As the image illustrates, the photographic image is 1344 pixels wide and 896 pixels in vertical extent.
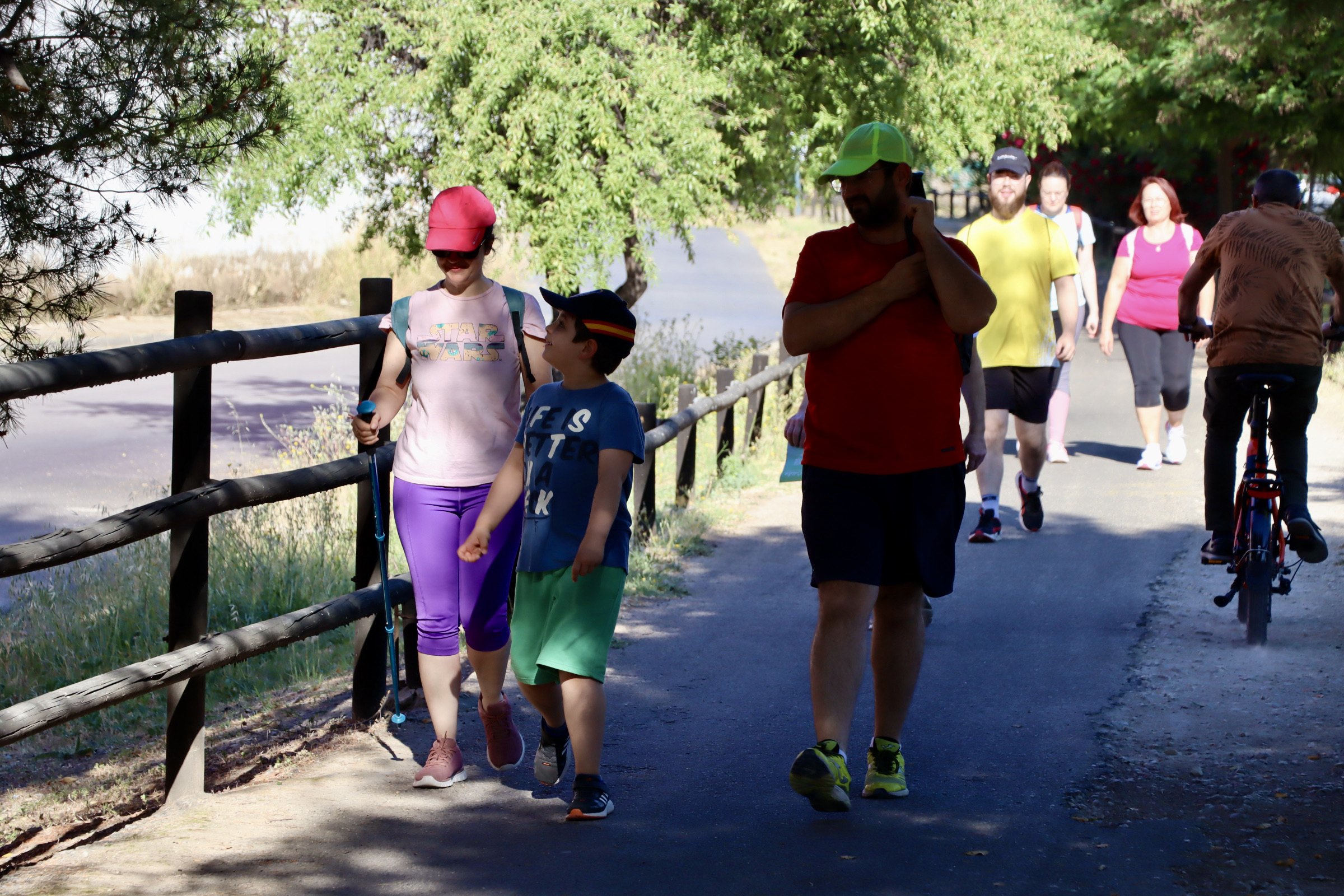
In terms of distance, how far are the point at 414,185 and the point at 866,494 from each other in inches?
429

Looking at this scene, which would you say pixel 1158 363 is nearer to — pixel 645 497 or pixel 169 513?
pixel 645 497

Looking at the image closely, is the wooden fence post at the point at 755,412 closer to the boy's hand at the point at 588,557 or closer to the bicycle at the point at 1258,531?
the bicycle at the point at 1258,531

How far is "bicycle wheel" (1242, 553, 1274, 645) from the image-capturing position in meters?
6.09

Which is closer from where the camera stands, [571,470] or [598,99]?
[571,470]

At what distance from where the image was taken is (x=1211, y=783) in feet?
14.6

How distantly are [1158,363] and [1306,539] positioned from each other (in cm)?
436

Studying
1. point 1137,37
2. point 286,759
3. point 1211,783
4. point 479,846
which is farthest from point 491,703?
point 1137,37

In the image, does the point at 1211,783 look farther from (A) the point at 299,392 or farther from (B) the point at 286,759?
(A) the point at 299,392

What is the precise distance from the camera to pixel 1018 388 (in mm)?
8156

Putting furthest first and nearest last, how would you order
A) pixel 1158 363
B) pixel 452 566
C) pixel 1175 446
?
pixel 1175 446, pixel 1158 363, pixel 452 566

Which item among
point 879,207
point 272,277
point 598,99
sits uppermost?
point 598,99

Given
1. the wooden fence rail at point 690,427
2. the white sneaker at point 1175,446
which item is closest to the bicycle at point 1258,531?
the wooden fence rail at point 690,427

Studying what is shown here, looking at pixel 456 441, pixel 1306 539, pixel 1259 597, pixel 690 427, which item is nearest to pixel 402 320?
pixel 456 441

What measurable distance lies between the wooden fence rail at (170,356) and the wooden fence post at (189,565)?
91mm
